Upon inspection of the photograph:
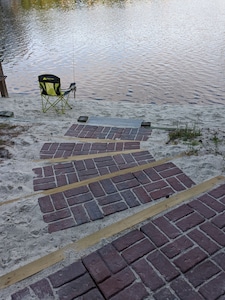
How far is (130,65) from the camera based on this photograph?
A: 9930 mm

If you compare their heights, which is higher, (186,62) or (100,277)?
(100,277)

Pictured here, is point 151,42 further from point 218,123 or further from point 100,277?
point 100,277

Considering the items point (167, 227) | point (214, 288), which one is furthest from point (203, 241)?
point (214, 288)

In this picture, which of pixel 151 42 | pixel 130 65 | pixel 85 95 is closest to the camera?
pixel 85 95

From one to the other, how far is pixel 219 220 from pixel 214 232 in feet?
0.52

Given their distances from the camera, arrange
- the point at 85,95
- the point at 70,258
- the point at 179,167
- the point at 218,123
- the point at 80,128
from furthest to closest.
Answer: the point at 85,95 < the point at 218,123 < the point at 80,128 < the point at 179,167 < the point at 70,258

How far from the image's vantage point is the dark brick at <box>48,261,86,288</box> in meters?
1.96

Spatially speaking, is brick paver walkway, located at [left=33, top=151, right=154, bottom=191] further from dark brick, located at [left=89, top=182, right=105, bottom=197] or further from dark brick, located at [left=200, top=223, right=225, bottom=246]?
dark brick, located at [left=200, top=223, right=225, bottom=246]

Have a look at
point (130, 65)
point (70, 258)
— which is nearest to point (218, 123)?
point (70, 258)

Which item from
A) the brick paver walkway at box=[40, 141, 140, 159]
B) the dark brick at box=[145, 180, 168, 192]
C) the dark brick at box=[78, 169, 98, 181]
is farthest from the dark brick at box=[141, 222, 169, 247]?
the brick paver walkway at box=[40, 141, 140, 159]

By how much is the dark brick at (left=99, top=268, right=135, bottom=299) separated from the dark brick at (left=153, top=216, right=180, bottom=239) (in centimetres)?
47

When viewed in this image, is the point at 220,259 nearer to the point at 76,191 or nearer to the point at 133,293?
the point at 133,293

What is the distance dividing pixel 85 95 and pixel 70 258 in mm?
6140

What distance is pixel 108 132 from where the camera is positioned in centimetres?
449
